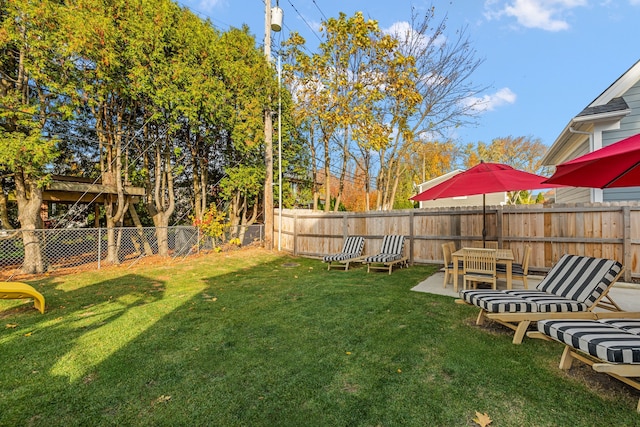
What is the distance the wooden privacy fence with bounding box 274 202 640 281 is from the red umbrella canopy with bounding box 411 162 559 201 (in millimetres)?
2225

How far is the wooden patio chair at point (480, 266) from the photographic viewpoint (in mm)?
5070

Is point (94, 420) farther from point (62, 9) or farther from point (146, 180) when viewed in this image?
point (146, 180)

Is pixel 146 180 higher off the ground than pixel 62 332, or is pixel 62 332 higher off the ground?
pixel 146 180

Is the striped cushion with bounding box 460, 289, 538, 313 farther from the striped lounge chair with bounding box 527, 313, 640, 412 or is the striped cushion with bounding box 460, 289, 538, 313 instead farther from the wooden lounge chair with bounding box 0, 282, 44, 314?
the wooden lounge chair with bounding box 0, 282, 44, 314

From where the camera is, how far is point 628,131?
23.1 feet

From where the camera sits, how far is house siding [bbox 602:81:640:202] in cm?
701

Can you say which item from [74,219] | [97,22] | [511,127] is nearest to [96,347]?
[97,22]

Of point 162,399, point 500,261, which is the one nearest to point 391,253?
point 500,261

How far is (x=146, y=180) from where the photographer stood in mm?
10688

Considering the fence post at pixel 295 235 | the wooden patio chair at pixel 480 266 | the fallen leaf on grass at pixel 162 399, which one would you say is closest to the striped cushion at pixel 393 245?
the wooden patio chair at pixel 480 266

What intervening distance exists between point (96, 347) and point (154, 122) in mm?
8697

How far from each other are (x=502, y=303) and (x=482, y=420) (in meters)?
1.61

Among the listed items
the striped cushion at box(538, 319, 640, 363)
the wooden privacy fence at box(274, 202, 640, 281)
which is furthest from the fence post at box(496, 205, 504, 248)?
the striped cushion at box(538, 319, 640, 363)

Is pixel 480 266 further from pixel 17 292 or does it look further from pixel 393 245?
pixel 17 292
